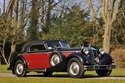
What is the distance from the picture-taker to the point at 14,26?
1471 inches

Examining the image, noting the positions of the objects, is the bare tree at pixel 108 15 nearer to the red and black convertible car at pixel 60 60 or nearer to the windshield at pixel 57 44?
the red and black convertible car at pixel 60 60

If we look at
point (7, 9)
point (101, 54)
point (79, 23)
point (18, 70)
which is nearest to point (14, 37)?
point (7, 9)

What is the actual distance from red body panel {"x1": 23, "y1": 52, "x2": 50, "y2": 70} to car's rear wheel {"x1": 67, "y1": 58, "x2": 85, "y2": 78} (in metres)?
1.42

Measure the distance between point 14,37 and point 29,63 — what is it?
597 inches

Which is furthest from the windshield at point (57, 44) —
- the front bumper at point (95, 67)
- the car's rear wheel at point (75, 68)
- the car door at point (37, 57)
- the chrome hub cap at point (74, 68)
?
the front bumper at point (95, 67)

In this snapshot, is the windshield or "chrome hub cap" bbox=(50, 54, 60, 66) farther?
the windshield

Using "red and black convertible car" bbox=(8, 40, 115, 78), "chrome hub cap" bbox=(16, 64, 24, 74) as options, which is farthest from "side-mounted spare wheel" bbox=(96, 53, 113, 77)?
"chrome hub cap" bbox=(16, 64, 24, 74)

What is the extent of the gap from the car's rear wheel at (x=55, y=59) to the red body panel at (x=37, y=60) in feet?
0.77

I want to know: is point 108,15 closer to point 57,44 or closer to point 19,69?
point 57,44

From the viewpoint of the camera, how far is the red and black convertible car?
20.4 m

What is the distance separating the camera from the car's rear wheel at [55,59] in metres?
21.0

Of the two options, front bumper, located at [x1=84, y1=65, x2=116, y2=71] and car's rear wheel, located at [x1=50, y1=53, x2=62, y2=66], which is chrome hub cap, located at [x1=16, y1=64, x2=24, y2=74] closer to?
car's rear wheel, located at [x1=50, y1=53, x2=62, y2=66]

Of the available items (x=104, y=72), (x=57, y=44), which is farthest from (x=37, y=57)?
(x=104, y=72)

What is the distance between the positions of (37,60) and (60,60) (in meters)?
1.77
